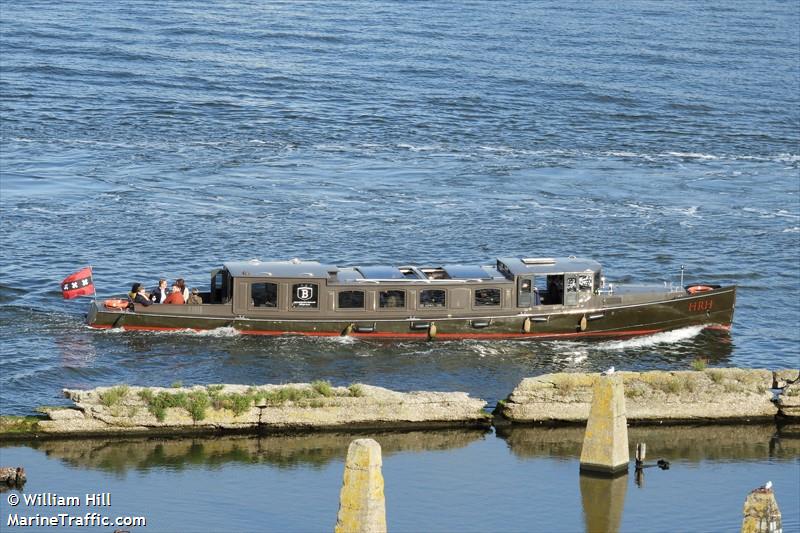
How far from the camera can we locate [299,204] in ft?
280

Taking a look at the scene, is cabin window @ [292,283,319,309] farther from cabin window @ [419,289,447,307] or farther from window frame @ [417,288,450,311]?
cabin window @ [419,289,447,307]

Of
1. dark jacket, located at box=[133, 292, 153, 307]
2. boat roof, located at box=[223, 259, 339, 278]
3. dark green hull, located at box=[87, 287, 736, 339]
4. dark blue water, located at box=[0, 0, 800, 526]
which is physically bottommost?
dark green hull, located at box=[87, 287, 736, 339]

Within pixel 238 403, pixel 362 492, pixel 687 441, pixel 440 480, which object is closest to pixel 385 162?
pixel 687 441

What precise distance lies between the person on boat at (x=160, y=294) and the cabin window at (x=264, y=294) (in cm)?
357

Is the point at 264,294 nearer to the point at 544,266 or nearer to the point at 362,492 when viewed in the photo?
the point at 544,266

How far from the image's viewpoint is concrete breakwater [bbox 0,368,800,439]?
155ft

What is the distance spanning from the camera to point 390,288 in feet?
198

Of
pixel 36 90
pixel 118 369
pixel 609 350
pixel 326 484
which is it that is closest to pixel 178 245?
pixel 118 369

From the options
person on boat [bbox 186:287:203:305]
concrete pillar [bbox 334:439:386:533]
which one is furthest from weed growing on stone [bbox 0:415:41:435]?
concrete pillar [bbox 334:439:386:533]

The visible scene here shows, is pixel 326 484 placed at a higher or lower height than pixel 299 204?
lower

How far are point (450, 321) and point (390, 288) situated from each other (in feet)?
8.99

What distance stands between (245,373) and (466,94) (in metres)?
64.4

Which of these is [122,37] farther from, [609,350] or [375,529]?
[375,529]

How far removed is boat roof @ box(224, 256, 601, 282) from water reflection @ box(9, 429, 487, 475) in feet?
42.7
